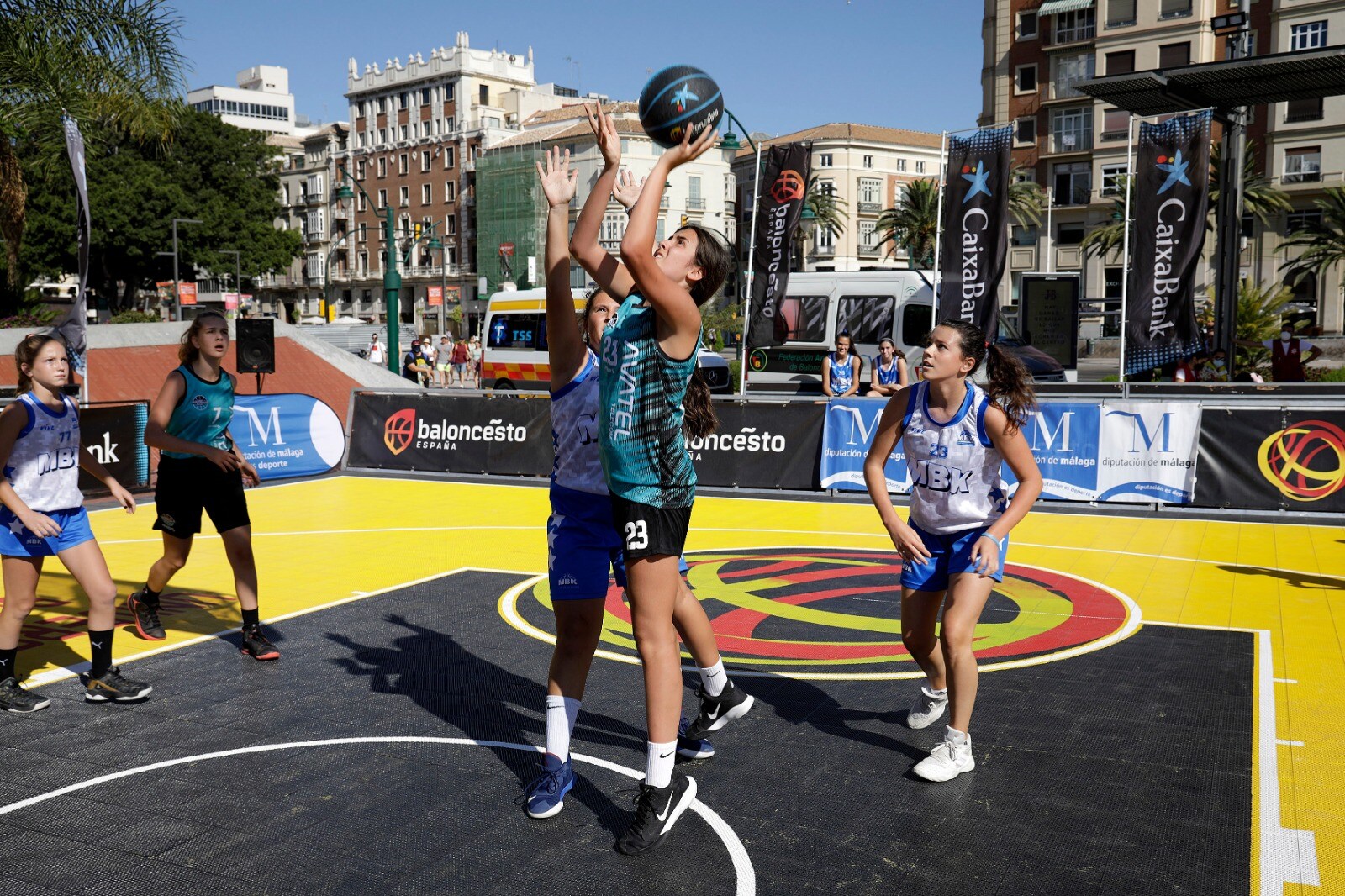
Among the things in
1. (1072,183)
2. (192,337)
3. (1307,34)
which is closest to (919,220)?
(1072,183)

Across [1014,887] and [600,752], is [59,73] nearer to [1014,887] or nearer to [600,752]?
[600,752]

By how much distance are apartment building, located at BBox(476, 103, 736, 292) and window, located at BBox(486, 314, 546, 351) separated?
55.9 m

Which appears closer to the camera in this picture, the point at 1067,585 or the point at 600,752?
the point at 600,752

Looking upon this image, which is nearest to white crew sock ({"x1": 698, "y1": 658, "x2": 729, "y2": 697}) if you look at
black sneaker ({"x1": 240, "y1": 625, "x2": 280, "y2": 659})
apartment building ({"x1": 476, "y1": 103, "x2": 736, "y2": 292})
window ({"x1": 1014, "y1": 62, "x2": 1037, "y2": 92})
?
black sneaker ({"x1": 240, "y1": 625, "x2": 280, "y2": 659})

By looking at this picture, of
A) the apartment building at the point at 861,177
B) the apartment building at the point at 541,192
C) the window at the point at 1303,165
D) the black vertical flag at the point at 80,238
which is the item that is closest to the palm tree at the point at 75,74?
the black vertical flag at the point at 80,238

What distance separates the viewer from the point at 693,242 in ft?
14.1

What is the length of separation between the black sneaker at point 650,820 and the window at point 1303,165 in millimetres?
62812

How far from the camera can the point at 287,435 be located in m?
16.8

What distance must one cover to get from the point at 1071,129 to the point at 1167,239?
49701 mm

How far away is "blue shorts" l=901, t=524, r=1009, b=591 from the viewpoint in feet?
16.5

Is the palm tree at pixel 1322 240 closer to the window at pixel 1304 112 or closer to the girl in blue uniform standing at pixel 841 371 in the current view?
the window at pixel 1304 112

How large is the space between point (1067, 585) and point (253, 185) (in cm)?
6826

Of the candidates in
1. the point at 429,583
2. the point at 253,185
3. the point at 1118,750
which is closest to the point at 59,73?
the point at 429,583

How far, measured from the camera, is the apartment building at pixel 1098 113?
56406mm
